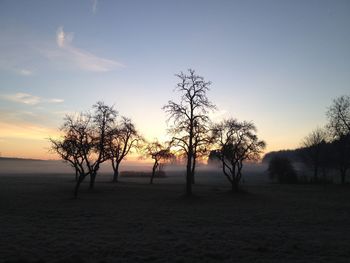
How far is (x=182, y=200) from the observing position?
32812mm

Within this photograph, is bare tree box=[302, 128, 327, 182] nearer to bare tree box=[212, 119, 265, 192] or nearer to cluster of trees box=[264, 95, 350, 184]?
cluster of trees box=[264, 95, 350, 184]

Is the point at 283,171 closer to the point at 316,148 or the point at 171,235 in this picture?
the point at 316,148

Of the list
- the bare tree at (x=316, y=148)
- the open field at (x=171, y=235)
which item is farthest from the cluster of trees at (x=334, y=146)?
the open field at (x=171, y=235)

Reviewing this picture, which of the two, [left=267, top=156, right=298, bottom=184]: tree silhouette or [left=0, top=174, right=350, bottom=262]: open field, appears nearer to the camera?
[left=0, top=174, right=350, bottom=262]: open field

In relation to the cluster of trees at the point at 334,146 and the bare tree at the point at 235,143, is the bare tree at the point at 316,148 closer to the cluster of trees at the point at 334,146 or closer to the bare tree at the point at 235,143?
the cluster of trees at the point at 334,146

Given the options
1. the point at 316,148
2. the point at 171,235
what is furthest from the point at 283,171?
the point at 171,235

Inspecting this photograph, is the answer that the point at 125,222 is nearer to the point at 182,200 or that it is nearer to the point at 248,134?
the point at 182,200

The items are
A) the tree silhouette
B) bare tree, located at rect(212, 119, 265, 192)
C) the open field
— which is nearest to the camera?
the open field

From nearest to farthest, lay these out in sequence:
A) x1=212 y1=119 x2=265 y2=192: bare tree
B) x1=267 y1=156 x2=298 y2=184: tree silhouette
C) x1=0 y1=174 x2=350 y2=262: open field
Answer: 1. x1=0 y1=174 x2=350 y2=262: open field
2. x1=212 y1=119 x2=265 y2=192: bare tree
3. x1=267 y1=156 x2=298 y2=184: tree silhouette

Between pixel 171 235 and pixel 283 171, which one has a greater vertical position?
pixel 283 171

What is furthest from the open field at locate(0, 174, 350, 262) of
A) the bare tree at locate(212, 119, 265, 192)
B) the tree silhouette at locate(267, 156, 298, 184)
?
the tree silhouette at locate(267, 156, 298, 184)

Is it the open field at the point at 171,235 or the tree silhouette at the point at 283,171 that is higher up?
the tree silhouette at the point at 283,171

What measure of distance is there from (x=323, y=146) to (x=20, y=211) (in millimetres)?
77175

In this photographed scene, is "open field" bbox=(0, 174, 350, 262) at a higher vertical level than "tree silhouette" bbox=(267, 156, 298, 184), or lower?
lower
